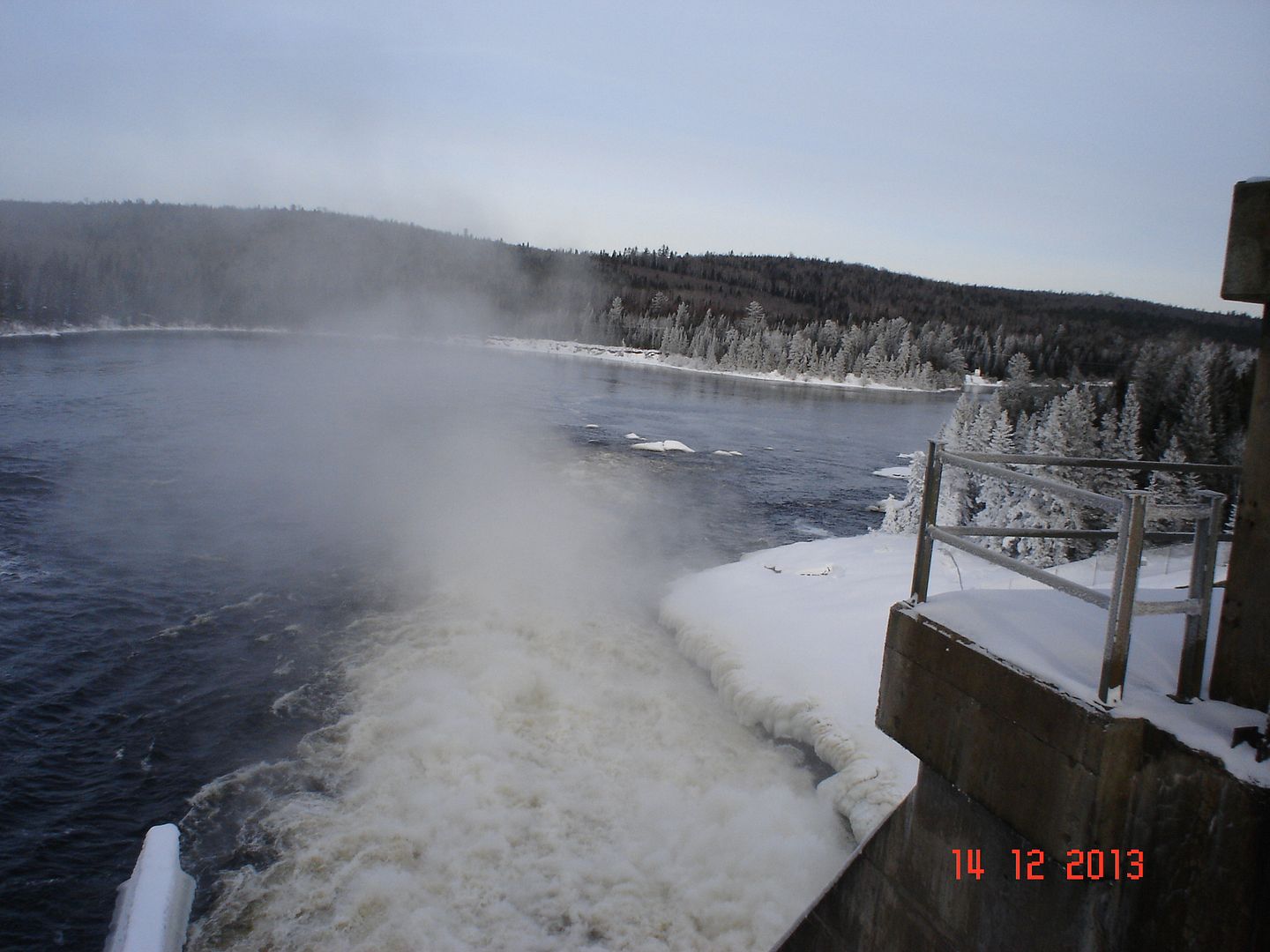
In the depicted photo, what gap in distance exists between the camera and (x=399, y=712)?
45.6 ft

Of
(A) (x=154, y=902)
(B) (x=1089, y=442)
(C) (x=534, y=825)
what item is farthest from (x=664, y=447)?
Result: (A) (x=154, y=902)

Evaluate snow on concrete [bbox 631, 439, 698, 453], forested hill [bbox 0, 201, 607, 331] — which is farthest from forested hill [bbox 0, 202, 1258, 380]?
snow on concrete [bbox 631, 439, 698, 453]

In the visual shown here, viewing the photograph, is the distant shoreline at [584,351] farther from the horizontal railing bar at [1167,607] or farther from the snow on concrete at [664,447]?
the horizontal railing bar at [1167,607]

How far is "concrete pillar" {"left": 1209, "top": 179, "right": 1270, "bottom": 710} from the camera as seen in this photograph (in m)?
3.33

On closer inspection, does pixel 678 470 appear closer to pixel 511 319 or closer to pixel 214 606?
pixel 214 606

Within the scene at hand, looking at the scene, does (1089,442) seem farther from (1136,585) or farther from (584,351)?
(584,351)

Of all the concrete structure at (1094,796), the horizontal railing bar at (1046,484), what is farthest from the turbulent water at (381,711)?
the horizontal railing bar at (1046,484)

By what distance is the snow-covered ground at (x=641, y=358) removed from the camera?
14212 centimetres

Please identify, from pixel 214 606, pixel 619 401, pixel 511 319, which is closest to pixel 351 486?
pixel 214 606

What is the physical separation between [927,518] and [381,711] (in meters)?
11.8

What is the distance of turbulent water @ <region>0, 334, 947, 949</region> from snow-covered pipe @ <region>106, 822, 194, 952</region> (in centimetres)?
22

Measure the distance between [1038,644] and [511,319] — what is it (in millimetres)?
185091

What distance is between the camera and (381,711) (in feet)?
45.8

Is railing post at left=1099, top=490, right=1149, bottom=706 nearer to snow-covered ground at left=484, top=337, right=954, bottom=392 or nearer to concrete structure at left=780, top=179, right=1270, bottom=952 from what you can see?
concrete structure at left=780, top=179, right=1270, bottom=952
